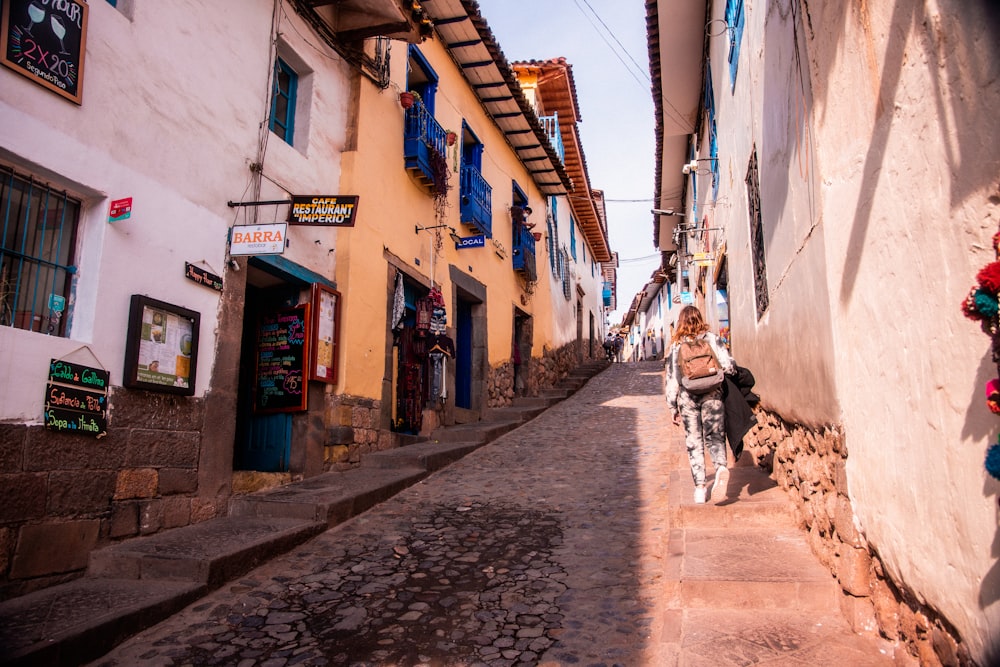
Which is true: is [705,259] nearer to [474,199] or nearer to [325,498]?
[474,199]

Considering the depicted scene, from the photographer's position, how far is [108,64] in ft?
15.4

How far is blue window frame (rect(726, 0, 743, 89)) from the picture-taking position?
643 cm

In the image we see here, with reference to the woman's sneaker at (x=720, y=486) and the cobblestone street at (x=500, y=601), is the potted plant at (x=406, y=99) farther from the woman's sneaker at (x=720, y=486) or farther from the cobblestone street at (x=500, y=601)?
the woman's sneaker at (x=720, y=486)

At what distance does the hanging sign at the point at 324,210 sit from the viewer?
19.9 ft

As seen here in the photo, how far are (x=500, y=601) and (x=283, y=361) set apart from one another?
414cm

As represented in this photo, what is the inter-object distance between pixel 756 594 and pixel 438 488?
13.8 ft

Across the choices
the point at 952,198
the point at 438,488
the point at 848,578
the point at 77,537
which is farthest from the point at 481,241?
the point at 952,198

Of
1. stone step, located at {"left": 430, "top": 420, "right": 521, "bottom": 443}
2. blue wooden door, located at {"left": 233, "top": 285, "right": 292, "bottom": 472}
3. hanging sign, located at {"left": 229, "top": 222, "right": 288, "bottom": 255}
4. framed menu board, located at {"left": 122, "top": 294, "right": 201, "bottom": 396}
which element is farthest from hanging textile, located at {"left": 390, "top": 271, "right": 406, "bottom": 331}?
framed menu board, located at {"left": 122, "top": 294, "right": 201, "bottom": 396}

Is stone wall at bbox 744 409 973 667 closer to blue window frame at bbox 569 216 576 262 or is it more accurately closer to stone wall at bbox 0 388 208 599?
stone wall at bbox 0 388 208 599

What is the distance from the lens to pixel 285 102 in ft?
24.1

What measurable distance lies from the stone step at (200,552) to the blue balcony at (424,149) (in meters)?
5.77

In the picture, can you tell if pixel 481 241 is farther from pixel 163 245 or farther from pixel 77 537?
pixel 77 537

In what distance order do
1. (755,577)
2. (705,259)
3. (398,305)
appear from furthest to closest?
(705,259) < (398,305) < (755,577)

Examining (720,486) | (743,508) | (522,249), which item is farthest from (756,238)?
(522,249)
